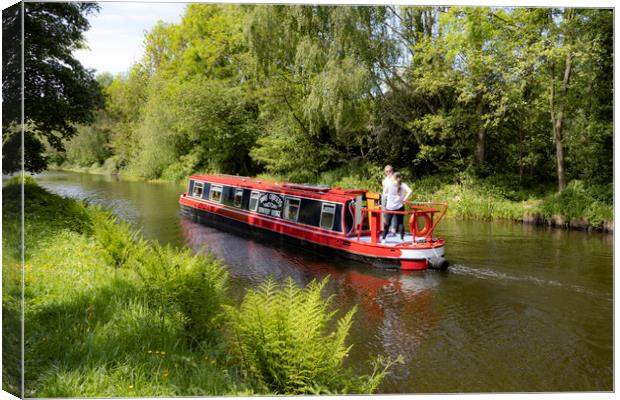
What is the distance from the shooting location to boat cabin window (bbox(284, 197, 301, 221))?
1162 centimetres

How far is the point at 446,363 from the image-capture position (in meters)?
5.31

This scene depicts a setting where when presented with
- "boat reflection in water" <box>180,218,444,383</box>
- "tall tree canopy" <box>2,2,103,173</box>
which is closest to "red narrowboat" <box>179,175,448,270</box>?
"boat reflection in water" <box>180,218,444,383</box>

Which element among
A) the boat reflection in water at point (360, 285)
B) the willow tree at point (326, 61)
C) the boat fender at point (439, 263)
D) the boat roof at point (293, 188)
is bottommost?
the boat reflection in water at point (360, 285)

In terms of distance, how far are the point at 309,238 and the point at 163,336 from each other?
6562 millimetres

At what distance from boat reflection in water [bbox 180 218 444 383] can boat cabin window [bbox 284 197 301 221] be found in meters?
0.66

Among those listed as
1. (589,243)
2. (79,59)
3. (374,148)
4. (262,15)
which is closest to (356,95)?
(374,148)

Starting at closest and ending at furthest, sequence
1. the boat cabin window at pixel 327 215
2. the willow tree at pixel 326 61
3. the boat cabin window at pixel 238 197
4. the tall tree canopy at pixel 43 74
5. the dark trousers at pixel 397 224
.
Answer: the tall tree canopy at pixel 43 74 < the dark trousers at pixel 397 224 < the boat cabin window at pixel 327 215 < the boat cabin window at pixel 238 197 < the willow tree at pixel 326 61

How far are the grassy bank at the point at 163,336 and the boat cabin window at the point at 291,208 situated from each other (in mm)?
5838

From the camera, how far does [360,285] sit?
872 cm

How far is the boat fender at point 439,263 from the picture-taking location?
29.6ft

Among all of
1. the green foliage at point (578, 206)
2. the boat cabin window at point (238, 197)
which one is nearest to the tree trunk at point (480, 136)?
the green foliage at point (578, 206)

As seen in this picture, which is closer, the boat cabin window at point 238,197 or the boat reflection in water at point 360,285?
the boat reflection in water at point 360,285

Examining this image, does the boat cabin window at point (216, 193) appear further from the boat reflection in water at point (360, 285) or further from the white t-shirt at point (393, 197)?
the white t-shirt at point (393, 197)

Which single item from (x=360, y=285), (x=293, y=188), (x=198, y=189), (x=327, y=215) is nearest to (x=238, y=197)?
(x=293, y=188)
